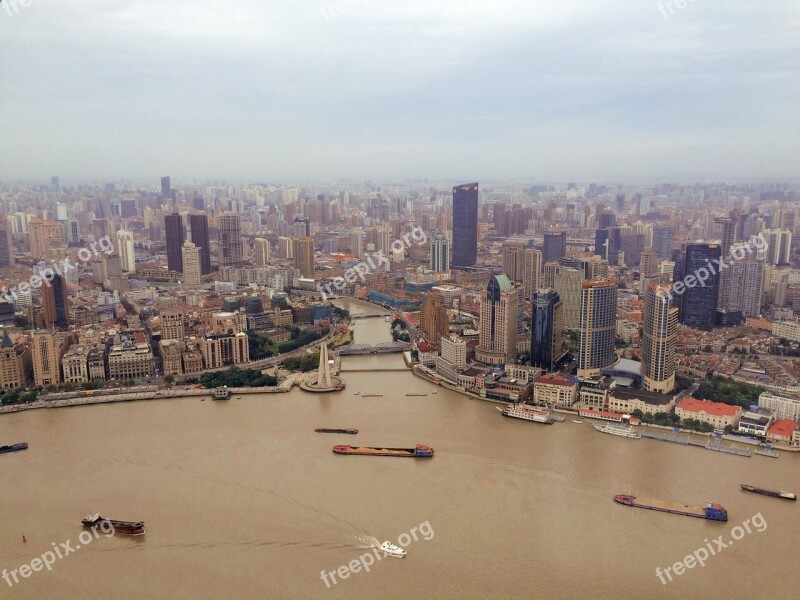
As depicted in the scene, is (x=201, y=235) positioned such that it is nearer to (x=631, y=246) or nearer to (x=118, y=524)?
(x=631, y=246)

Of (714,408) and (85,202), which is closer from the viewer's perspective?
(714,408)

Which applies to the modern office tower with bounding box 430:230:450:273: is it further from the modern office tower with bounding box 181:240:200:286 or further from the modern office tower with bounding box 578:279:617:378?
the modern office tower with bounding box 578:279:617:378

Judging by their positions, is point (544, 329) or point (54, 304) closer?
point (544, 329)

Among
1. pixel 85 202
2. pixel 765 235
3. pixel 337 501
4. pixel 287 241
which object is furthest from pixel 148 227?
pixel 337 501

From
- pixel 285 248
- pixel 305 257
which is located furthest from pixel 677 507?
pixel 285 248

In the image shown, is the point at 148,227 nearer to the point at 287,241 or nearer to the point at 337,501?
the point at 287,241

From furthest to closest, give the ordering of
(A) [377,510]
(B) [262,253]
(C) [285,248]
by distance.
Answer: (C) [285,248] < (B) [262,253] < (A) [377,510]

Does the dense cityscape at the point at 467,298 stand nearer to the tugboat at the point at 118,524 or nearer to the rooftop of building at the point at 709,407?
the rooftop of building at the point at 709,407
